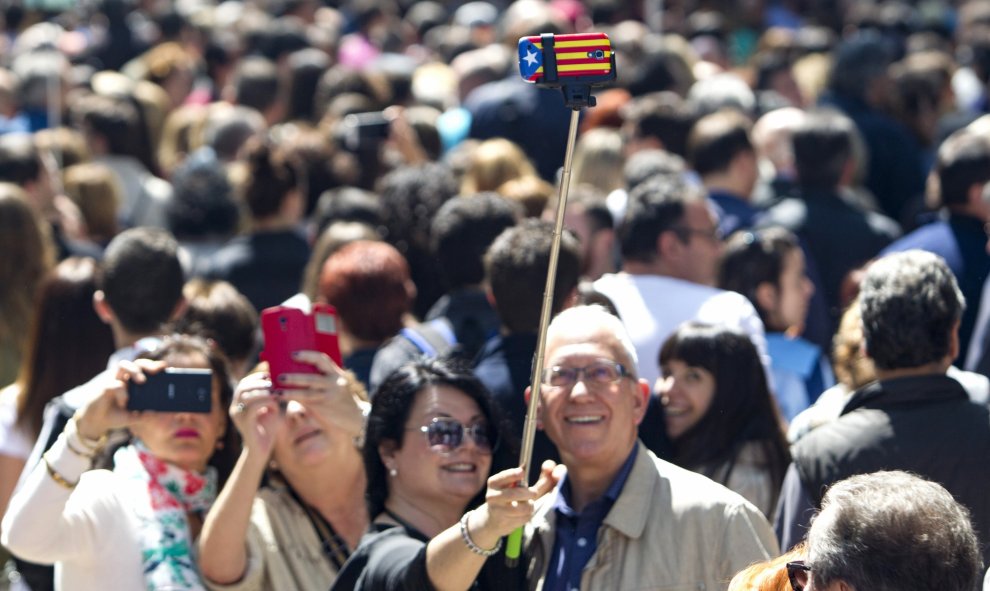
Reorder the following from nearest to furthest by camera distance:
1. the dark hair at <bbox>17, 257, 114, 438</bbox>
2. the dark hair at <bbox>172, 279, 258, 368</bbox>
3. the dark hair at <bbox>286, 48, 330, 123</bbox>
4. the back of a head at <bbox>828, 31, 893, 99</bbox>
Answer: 1. the dark hair at <bbox>17, 257, 114, 438</bbox>
2. the dark hair at <bbox>172, 279, 258, 368</bbox>
3. the back of a head at <bbox>828, 31, 893, 99</bbox>
4. the dark hair at <bbox>286, 48, 330, 123</bbox>

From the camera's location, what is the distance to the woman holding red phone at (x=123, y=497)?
4.10 m

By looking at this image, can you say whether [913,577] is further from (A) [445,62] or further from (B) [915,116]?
(A) [445,62]

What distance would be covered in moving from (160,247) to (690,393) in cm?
188

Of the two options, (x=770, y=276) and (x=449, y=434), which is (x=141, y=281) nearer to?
(x=449, y=434)

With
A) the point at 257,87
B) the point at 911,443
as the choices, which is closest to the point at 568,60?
the point at 911,443

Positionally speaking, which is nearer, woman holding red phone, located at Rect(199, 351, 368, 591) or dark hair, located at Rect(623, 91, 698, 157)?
woman holding red phone, located at Rect(199, 351, 368, 591)

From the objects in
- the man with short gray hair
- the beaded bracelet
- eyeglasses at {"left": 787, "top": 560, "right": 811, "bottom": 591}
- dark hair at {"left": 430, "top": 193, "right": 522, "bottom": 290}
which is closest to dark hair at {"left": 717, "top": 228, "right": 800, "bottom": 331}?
dark hair at {"left": 430, "top": 193, "right": 522, "bottom": 290}

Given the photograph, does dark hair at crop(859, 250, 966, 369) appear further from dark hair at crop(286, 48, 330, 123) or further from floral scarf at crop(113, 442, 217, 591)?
dark hair at crop(286, 48, 330, 123)

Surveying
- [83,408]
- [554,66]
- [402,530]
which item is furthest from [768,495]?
[83,408]

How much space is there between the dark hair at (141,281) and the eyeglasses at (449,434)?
1.56 m

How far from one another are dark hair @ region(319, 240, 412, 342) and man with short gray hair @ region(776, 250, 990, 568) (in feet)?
5.76

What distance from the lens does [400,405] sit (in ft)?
13.8

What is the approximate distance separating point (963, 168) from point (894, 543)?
3.92 metres

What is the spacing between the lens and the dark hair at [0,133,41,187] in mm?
7723
